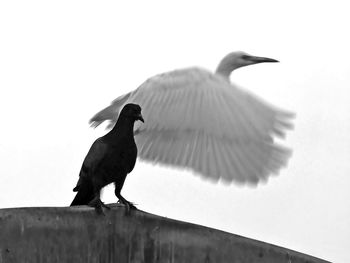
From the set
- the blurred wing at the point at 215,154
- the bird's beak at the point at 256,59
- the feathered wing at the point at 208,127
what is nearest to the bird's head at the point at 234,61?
the bird's beak at the point at 256,59

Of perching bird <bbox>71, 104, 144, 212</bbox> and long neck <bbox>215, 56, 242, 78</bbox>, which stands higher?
long neck <bbox>215, 56, 242, 78</bbox>

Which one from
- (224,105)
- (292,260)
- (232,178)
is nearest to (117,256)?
(292,260)

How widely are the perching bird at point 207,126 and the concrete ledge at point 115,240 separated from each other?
6.74 ft

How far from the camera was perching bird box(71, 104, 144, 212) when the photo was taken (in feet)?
16.4

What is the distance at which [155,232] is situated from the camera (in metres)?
4.29

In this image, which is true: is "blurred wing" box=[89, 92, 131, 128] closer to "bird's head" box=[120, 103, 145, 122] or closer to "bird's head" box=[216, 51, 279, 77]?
"bird's head" box=[216, 51, 279, 77]

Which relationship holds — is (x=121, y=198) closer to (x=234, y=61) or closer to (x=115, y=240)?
(x=115, y=240)

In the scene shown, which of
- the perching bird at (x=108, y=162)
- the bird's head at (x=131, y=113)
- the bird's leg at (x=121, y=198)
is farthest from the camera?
the bird's head at (x=131, y=113)

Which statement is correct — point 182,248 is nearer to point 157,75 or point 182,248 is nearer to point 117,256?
point 117,256

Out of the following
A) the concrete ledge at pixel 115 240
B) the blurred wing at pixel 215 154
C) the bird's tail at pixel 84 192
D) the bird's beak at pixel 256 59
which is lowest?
the concrete ledge at pixel 115 240

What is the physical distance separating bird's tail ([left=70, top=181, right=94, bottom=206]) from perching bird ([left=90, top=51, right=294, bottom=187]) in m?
1.66

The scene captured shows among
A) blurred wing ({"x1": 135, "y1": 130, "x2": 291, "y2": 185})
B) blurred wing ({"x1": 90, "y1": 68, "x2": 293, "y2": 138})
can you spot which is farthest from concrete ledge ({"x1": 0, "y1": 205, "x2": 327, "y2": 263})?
blurred wing ({"x1": 90, "y1": 68, "x2": 293, "y2": 138})

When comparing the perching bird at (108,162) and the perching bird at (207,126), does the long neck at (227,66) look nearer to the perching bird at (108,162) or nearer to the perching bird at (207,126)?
the perching bird at (207,126)

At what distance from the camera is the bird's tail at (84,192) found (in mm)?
5047
